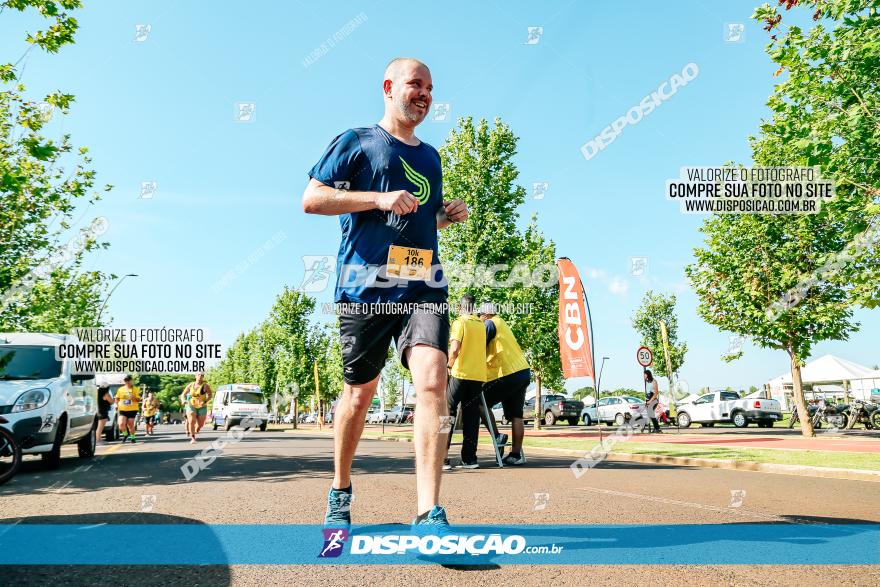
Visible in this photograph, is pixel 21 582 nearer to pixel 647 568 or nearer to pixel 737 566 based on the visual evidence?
pixel 647 568

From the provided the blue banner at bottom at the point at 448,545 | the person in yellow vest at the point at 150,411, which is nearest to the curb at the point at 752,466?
the blue banner at bottom at the point at 448,545

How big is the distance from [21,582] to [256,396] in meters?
32.3

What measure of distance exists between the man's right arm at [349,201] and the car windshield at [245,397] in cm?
3173

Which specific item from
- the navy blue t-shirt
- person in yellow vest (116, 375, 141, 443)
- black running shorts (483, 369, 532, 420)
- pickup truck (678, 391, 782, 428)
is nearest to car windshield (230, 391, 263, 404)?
person in yellow vest (116, 375, 141, 443)

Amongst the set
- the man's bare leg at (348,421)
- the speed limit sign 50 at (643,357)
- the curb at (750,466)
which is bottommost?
the curb at (750,466)

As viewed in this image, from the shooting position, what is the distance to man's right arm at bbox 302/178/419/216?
284 centimetres

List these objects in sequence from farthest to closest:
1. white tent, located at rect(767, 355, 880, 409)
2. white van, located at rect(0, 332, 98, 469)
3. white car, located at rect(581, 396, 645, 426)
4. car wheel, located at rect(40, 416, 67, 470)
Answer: white tent, located at rect(767, 355, 880, 409) < white car, located at rect(581, 396, 645, 426) < car wheel, located at rect(40, 416, 67, 470) < white van, located at rect(0, 332, 98, 469)

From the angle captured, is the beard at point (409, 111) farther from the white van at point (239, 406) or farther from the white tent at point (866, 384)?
the white tent at point (866, 384)

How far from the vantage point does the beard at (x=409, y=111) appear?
10.4 feet

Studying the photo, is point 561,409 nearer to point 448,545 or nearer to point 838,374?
point 838,374

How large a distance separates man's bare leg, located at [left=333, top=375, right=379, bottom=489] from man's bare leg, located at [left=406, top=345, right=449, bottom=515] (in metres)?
0.34

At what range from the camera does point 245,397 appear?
108 ft

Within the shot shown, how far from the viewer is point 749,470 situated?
8516 mm

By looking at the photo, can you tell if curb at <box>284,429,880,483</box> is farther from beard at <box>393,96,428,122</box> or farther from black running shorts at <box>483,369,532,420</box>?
beard at <box>393,96,428,122</box>
